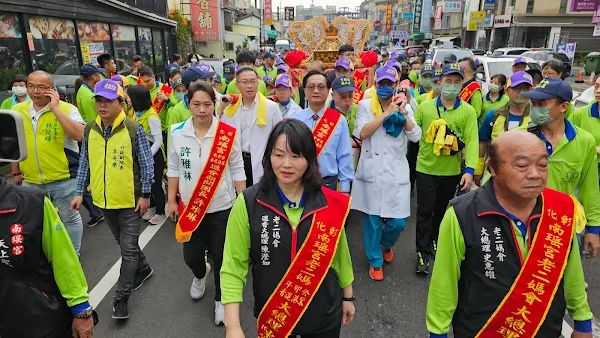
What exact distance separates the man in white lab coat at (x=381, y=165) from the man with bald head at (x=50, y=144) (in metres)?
2.60

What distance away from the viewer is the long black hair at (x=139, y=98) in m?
4.91

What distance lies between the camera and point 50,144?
3799 mm

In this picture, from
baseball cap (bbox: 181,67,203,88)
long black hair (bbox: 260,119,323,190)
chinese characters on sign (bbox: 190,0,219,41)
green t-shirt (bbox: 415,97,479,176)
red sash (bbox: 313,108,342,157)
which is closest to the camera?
long black hair (bbox: 260,119,323,190)

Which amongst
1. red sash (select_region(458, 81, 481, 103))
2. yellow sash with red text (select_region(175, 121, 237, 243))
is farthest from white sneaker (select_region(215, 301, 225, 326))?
red sash (select_region(458, 81, 481, 103))

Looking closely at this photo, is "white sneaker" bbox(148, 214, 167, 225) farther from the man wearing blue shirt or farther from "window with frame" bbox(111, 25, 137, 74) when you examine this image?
"window with frame" bbox(111, 25, 137, 74)

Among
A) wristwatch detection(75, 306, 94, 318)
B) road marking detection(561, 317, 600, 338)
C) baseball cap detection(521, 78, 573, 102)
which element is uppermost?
baseball cap detection(521, 78, 573, 102)

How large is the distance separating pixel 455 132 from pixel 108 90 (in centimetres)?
299

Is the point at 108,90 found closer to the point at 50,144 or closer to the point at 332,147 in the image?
the point at 50,144

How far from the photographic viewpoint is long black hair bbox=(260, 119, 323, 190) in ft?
6.30

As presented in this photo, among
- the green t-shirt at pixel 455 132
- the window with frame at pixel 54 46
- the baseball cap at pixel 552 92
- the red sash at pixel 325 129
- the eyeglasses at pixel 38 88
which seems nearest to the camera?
the baseball cap at pixel 552 92

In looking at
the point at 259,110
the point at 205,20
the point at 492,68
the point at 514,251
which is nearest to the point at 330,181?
the point at 259,110

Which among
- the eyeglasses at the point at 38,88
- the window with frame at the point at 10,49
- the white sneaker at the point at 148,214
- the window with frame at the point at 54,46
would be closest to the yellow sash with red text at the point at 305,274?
the eyeglasses at the point at 38,88

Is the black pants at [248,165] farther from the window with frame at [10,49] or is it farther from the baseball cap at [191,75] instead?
the window with frame at [10,49]

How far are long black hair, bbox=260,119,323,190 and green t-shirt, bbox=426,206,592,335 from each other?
627mm
